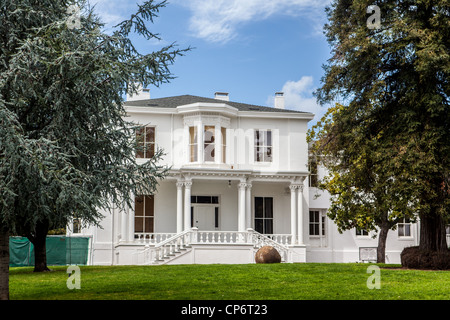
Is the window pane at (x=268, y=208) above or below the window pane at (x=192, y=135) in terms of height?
below

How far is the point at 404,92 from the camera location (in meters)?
20.1

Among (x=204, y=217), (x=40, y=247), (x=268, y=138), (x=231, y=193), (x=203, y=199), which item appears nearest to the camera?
(x=40, y=247)

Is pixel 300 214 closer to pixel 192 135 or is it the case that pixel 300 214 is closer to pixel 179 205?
pixel 179 205

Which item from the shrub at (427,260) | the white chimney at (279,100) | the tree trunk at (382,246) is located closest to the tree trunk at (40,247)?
the shrub at (427,260)

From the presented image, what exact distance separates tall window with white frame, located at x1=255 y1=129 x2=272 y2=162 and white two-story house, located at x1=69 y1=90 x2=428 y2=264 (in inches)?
2.1

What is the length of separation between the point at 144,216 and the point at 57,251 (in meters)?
4.71

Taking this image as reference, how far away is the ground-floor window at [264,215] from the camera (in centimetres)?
3136

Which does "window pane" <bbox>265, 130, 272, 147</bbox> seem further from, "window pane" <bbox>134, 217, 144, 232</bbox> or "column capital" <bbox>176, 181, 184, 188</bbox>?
"window pane" <bbox>134, 217, 144, 232</bbox>

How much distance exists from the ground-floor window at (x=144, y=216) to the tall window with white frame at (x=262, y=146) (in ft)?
19.8

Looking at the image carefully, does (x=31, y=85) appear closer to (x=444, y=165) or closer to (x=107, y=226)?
(x=444, y=165)

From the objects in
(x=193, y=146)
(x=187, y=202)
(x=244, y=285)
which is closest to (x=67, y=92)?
(x=244, y=285)

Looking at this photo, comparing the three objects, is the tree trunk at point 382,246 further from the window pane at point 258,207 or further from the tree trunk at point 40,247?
the tree trunk at point 40,247

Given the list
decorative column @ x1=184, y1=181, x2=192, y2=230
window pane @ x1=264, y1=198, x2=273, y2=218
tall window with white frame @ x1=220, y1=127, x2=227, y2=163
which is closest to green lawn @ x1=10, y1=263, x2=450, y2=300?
decorative column @ x1=184, y1=181, x2=192, y2=230

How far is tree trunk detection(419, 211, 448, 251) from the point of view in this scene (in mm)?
19734
